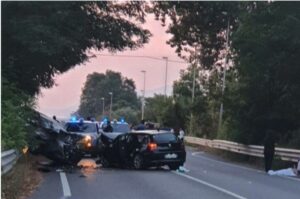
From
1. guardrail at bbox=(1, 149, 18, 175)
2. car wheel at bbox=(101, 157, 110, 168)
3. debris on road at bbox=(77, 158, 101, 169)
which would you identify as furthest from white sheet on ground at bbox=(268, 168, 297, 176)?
guardrail at bbox=(1, 149, 18, 175)

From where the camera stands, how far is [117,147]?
24125 millimetres

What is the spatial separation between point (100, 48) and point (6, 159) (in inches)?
428

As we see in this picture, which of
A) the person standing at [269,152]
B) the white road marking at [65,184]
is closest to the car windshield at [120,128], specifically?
the person standing at [269,152]

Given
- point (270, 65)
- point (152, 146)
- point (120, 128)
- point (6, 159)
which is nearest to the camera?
point (6, 159)

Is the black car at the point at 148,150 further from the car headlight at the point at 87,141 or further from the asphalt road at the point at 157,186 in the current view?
the car headlight at the point at 87,141

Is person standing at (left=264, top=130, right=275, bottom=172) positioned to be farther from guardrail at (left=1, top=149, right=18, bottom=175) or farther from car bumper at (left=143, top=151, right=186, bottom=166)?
guardrail at (left=1, top=149, right=18, bottom=175)

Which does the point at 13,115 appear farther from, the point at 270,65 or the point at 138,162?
the point at 270,65

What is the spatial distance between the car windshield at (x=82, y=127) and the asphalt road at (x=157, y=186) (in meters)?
7.04

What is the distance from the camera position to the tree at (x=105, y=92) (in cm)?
15275

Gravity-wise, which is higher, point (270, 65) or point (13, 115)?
point (270, 65)

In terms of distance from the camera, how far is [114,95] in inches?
5994

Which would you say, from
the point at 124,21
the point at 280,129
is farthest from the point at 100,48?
the point at 280,129

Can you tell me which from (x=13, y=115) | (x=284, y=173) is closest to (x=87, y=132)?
(x=284, y=173)

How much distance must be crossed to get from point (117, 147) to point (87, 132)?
17.2 ft
